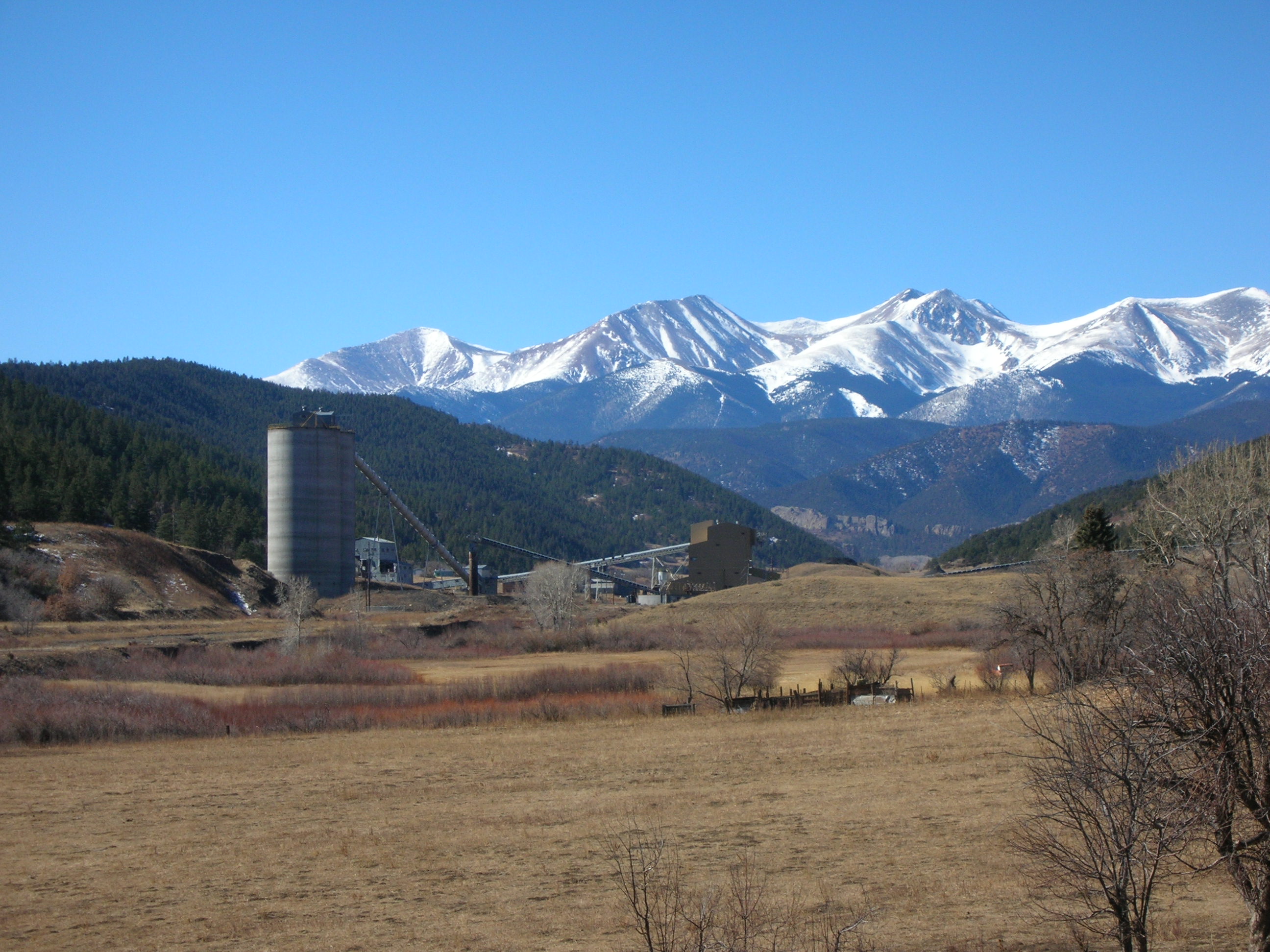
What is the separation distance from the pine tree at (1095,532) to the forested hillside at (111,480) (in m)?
86.3

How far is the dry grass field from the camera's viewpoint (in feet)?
67.7

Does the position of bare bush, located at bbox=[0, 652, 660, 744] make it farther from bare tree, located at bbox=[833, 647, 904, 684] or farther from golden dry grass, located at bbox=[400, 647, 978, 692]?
bare tree, located at bbox=[833, 647, 904, 684]

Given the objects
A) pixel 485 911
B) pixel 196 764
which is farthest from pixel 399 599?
pixel 485 911

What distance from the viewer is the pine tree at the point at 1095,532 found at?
72875mm

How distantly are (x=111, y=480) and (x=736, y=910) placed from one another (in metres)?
129

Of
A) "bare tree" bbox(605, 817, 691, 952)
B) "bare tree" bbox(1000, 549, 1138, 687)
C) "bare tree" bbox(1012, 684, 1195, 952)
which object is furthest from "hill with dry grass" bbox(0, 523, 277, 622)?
"bare tree" bbox(1012, 684, 1195, 952)

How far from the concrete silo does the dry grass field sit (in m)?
68.5

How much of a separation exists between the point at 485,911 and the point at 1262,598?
1474 cm

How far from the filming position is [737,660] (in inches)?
2206

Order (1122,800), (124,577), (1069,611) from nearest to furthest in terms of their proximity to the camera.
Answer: (1122,800) < (1069,611) < (124,577)

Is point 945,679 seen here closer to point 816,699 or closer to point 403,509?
point 816,699

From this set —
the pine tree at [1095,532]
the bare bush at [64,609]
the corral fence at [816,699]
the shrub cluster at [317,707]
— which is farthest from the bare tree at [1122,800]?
the bare bush at [64,609]

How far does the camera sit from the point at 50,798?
3375cm

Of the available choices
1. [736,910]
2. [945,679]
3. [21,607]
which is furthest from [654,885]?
[21,607]
